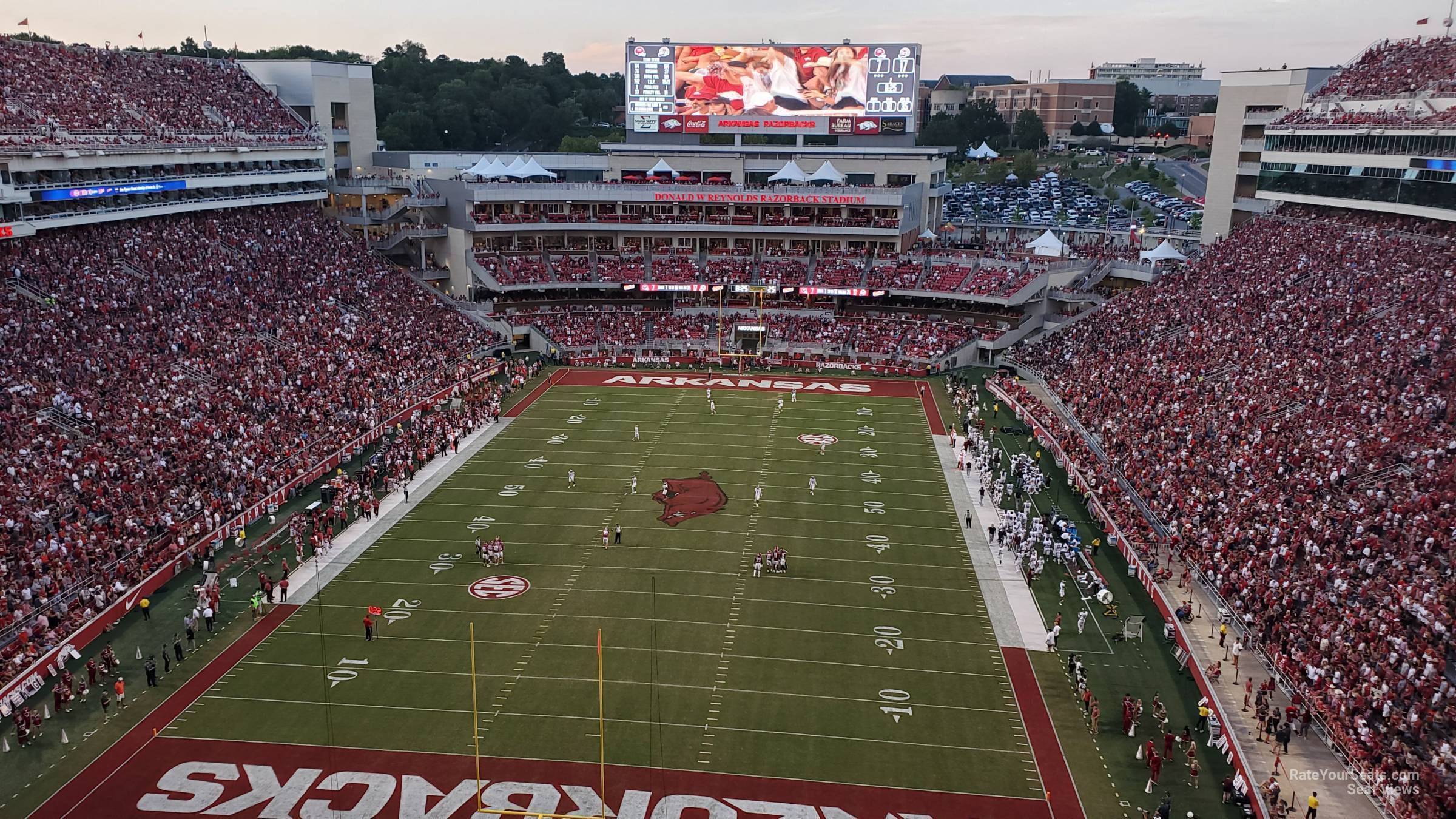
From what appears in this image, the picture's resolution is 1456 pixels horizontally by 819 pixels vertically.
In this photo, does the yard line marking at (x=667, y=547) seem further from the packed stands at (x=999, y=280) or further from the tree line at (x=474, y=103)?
the tree line at (x=474, y=103)

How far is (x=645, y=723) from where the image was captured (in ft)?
64.3

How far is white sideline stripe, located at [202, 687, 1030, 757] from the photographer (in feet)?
61.9

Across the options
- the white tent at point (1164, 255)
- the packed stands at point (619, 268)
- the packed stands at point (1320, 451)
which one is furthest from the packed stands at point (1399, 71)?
the packed stands at point (619, 268)

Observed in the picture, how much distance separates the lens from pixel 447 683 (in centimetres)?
2081

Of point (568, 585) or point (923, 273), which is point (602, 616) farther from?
point (923, 273)

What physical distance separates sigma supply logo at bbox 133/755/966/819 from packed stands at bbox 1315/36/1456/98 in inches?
1369

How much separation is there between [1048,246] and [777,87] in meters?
17.4

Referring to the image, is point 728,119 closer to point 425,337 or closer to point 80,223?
point 425,337

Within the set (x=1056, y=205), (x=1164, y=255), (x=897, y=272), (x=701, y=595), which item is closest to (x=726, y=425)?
(x=701, y=595)

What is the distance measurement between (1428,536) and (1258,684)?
420cm

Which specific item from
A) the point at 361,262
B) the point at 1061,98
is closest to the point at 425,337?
the point at 361,262

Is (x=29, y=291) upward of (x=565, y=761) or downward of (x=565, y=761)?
upward

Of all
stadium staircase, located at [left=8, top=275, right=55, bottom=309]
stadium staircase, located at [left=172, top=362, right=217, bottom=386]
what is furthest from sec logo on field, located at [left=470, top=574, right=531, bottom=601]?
stadium staircase, located at [left=8, top=275, right=55, bottom=309]

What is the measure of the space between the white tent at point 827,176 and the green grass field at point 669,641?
89.9 ft
